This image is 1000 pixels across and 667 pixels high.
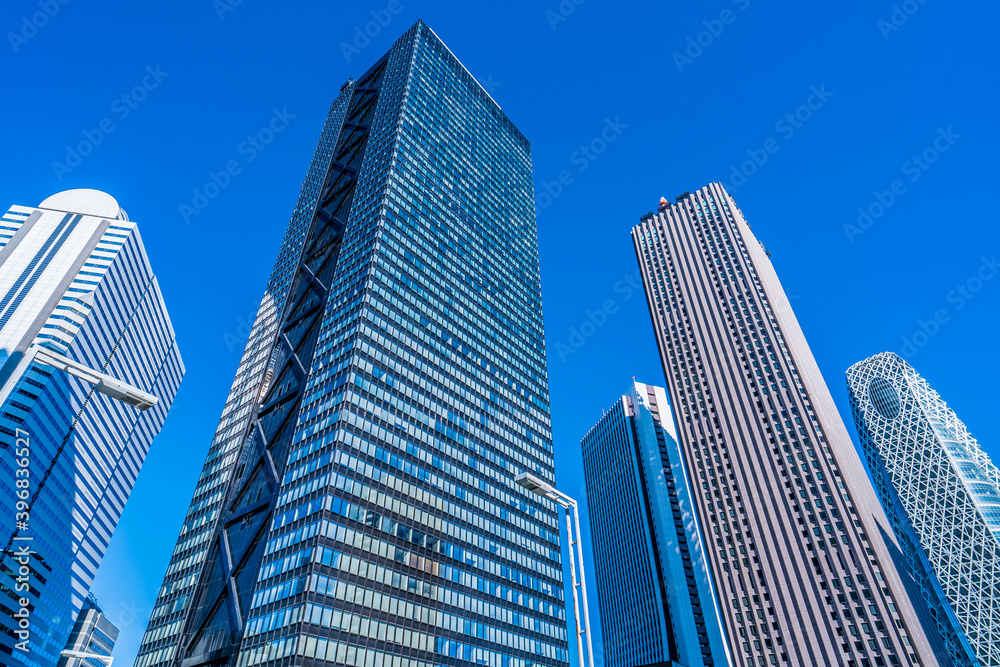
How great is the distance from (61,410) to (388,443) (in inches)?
4291

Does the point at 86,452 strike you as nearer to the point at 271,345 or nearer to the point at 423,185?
the point at 271,345

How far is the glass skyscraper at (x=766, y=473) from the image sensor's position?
10225 centimetres

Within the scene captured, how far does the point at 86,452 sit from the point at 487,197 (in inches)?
5152

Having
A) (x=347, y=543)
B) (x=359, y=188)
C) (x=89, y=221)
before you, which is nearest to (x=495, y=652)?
(x=347, y=543)

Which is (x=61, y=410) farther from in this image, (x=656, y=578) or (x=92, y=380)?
(x=656, y=578)

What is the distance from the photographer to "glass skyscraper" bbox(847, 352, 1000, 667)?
145375mm

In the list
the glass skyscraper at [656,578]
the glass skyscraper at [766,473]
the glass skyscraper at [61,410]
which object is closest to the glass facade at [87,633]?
the glass skyscraper at [61,410]

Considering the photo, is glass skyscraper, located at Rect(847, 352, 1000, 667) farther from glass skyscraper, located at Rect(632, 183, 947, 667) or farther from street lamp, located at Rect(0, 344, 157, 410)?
street lamp, located at Rect(0, 344, 157, 410)

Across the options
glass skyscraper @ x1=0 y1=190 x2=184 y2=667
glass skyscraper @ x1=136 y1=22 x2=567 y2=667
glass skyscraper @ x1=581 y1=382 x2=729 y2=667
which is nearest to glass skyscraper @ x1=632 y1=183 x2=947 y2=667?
glass skyscraper @ x1=581 y1=382 x2=729 y2=667

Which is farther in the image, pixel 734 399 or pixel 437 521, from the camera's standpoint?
pixel 734 399

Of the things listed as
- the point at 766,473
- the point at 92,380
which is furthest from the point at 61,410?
the point at 766,473

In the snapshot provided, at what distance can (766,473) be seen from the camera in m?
124

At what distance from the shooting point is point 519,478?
89.7ft

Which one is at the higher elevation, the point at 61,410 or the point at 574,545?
the point at 61,410
